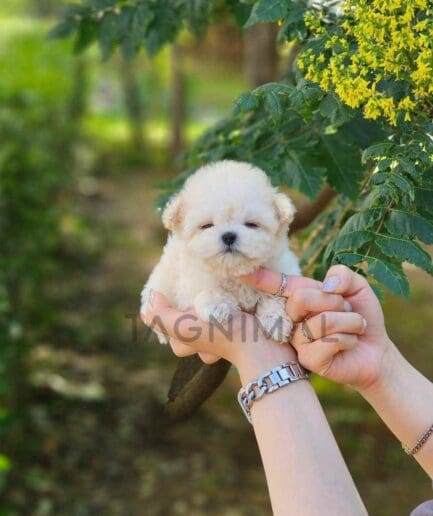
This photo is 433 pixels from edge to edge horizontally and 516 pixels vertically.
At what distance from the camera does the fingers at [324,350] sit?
1893mm

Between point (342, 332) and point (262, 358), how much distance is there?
241 mm

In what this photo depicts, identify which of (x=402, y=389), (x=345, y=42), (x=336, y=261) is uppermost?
(x=345, y=42)

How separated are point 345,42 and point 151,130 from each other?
11205 mm

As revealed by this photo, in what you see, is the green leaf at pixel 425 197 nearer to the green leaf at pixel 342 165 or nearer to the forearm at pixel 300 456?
the green leaf at pixel 342 165

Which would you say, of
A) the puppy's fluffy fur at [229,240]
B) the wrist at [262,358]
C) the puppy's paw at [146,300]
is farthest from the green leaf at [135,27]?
the wrist at [262,358]

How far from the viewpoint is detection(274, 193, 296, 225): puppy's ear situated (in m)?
1.99

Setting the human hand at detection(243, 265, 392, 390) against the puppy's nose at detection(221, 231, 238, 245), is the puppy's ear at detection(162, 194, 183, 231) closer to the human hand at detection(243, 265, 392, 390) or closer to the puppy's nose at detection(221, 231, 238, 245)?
the puppy's nose at detection(221, 231, 238, 245)

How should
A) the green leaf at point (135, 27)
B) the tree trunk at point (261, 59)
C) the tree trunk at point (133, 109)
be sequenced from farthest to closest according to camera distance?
the tree trunk at point (133, 109) < the tree trunk at point (261, 59) < the green leaf at point (135, 27)

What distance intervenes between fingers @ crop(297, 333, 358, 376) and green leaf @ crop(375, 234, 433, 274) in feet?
0.79

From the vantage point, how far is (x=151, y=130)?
42.4 ft

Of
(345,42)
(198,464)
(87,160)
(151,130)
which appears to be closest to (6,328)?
(198,464)

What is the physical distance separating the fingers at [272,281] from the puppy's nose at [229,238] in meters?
0.12

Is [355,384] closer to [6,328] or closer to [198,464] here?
[6,328]

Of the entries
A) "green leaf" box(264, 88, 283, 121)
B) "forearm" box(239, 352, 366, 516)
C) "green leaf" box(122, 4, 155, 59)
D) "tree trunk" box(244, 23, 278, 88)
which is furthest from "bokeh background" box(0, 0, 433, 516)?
"forearm" box(239, 352, 366, 516)
